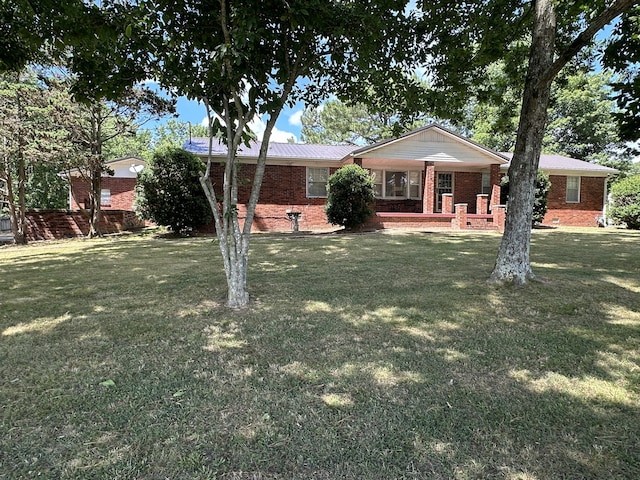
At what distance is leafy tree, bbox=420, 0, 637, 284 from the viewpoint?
5.25 meters

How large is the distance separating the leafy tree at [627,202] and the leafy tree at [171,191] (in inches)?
719

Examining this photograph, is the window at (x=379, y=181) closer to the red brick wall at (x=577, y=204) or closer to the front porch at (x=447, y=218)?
the front porch at (x=447, y=218)

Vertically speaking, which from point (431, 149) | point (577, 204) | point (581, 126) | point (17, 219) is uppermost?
point (581, 126)

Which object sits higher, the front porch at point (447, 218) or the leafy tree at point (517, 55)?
the leafy tree at point (517, 55)

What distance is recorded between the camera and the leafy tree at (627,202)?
53.0ft

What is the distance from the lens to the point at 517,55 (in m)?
7.73

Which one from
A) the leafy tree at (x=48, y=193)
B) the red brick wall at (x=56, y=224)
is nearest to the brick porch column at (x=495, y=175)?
the red brick wall at (x=56, y=224)

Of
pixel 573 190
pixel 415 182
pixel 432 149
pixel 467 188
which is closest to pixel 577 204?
pixel 573 190

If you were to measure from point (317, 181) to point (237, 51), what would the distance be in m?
13.1

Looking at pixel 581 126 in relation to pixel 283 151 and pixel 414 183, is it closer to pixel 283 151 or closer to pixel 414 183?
pixel 414 183

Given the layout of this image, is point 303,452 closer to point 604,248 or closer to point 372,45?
point 372,45

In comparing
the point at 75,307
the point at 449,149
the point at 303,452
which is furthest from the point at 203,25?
the point at 449,149

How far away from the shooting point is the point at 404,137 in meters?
15.5

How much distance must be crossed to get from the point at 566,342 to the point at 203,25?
529 centimetres
